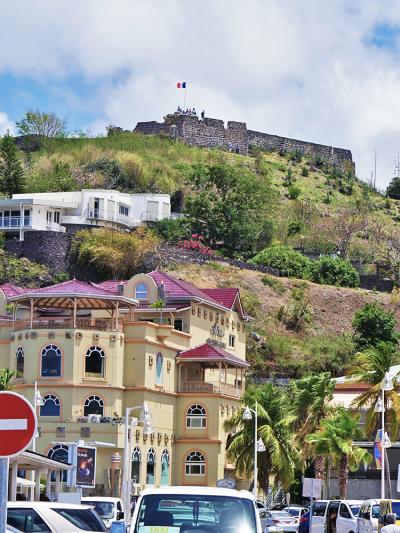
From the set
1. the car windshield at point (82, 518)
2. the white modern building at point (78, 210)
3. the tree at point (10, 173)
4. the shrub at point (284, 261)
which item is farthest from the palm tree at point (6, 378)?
the tree at point (10, 173)

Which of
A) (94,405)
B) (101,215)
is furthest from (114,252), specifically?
(94,405)

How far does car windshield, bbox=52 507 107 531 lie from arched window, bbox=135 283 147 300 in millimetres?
56212

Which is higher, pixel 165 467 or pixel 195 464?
pixel 195 464

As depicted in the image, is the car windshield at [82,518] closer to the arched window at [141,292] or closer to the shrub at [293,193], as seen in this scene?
the arched window at [141,292]

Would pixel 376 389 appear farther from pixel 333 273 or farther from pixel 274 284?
pixel 333 273

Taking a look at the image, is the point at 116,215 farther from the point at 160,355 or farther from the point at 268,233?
the point at 160,355

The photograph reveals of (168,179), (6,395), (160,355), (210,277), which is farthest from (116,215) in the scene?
(6,395)

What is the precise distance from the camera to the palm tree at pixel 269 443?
7012cm

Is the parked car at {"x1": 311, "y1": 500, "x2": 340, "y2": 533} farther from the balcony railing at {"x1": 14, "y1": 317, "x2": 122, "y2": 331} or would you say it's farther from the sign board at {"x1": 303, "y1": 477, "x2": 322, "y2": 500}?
the balcony railing at {"x1": 14, "y1": 317, "x2": 122, "y2": 331}

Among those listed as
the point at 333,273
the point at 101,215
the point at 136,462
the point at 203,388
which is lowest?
the point at 136,462

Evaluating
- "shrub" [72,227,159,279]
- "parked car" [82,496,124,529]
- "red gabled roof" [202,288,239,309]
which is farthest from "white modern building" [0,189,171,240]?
"parked car" [82,496,124,529]

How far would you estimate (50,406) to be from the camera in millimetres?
71688

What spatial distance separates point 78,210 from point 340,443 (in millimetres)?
55917

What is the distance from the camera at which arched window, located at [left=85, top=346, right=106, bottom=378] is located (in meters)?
72.9
